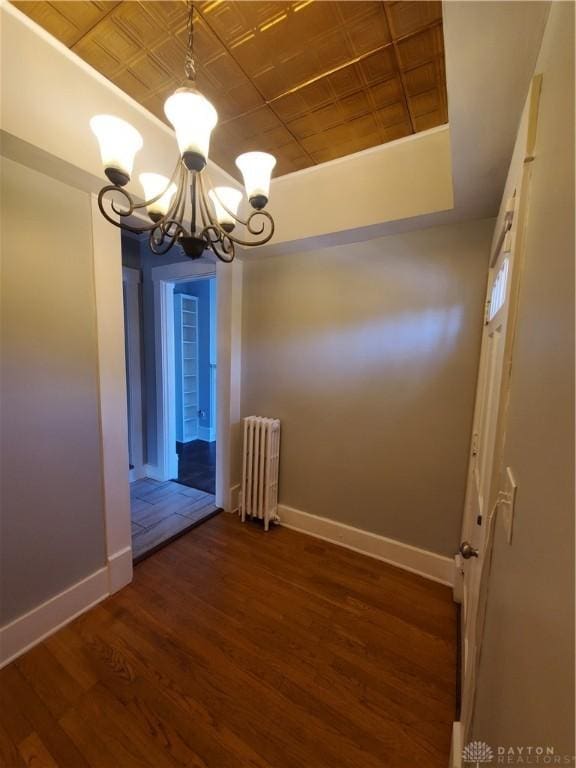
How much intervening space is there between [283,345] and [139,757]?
2.19 metres

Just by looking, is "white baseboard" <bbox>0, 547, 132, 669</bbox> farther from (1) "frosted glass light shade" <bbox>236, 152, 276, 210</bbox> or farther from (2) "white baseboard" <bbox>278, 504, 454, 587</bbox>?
(1) "frosted glass light shade" <bbox>236, 152, 276, 210</bbox>

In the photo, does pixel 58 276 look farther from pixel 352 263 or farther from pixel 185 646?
pixel 185 646

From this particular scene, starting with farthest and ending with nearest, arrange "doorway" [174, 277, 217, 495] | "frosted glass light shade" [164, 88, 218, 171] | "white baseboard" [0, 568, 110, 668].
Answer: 1. "doorway" [174, 277, 217, 495]
2. "white baseboard" [0, 568, 110, 668]
3. "frosted glass light shade" [164, 88, 218, 171]

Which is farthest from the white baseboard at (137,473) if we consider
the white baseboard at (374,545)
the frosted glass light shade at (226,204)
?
the frosted glass light shade at (226,204)

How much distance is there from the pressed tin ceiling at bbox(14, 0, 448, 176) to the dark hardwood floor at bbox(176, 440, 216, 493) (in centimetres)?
305

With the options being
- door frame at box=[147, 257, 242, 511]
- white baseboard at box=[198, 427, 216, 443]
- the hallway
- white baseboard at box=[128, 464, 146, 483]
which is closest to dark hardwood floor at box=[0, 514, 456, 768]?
the hallway

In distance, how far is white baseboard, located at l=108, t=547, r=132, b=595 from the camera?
1748mm

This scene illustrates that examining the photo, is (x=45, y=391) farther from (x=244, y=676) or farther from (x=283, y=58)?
(x=283, y=58)

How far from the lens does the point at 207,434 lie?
4.90 meters

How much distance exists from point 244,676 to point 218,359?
2030mm

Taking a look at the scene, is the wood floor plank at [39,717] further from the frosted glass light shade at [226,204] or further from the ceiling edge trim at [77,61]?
the ceiling edge trim at [77,61]

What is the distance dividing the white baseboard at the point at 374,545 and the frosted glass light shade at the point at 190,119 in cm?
234

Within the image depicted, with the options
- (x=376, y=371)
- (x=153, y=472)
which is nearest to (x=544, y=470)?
(x=376, y=371)

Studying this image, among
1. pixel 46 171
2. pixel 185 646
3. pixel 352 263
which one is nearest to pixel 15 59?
pixel 46 171
